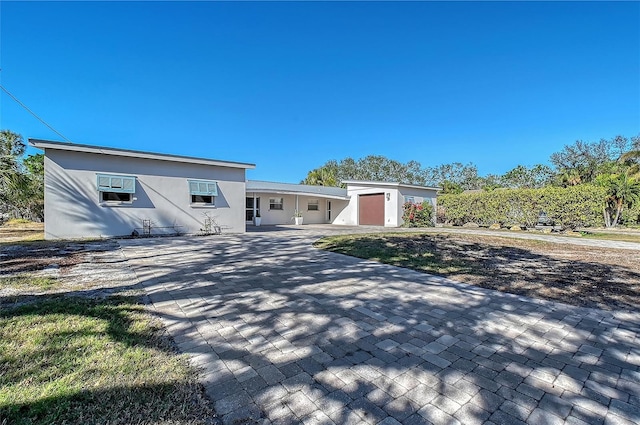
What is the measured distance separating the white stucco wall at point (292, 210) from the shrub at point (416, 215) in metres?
5.09

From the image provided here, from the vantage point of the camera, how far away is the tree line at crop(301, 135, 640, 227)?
17.5 m

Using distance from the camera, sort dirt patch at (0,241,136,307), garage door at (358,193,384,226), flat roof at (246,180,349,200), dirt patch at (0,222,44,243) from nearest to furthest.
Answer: dirt patch at (0,241,136,307)
dirt patch at (0,222,44,243)
flat roof at (246,180,349,200)
garage door at (358,193,384,226)

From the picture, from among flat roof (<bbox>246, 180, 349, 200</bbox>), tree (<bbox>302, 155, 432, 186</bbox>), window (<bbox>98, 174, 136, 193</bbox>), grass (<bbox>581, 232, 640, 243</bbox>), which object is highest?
tree (<bbox>302, 155, 432, 186</bbox>)

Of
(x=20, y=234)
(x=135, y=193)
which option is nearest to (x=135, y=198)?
(x=135, y=193)

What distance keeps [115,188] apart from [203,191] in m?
3.18

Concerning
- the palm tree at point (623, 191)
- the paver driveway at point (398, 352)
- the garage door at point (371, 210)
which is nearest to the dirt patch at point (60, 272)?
the paver driveway at point (398, 352)

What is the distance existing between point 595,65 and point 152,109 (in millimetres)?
23255

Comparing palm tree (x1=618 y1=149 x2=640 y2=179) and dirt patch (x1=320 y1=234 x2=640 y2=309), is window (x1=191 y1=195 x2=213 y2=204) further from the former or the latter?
palm tree (x1=618 y1=149 x2=640 y2=179)

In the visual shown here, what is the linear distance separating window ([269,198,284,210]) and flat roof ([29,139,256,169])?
20.9ft

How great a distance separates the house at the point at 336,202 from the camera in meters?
19.2

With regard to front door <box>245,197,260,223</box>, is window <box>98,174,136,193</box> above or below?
above

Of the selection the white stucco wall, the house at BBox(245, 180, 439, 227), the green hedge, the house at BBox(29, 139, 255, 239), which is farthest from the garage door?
the house at BBox(29, 139, 255, 239)

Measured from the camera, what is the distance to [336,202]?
74.4ft

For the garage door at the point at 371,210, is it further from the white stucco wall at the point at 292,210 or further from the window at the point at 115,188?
the window at the point at 115,188
